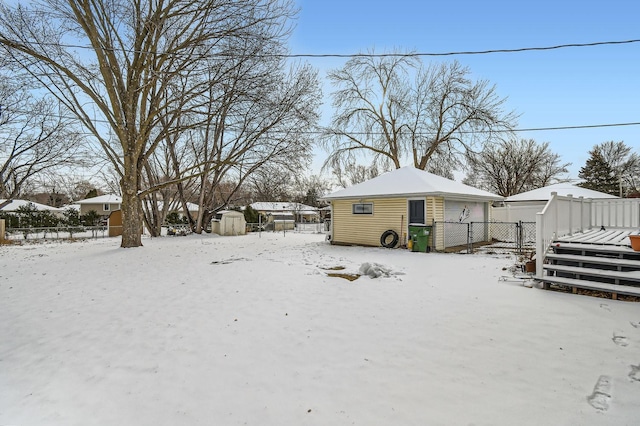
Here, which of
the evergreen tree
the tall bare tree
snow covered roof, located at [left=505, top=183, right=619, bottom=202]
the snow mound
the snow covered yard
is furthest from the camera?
the evergreen tree

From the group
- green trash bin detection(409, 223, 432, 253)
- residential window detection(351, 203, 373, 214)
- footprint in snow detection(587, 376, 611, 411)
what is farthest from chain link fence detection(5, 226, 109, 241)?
footprint in snow detection(587, 376, 611, 411)

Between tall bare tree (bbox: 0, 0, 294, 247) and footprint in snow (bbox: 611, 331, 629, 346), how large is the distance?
11542mm

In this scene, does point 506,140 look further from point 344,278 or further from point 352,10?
point 344,278

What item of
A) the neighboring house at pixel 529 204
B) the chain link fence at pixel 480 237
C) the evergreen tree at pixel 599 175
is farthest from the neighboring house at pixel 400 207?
the evergreen tree at pixel 599 175

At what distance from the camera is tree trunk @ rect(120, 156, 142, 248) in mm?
12438

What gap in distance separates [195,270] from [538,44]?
1006cm

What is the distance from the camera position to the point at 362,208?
1370 centimetres

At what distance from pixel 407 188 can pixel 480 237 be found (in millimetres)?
4561

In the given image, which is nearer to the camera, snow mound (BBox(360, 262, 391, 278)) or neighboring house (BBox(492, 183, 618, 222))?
snow mound (BBox(360, 262, 391, 278))

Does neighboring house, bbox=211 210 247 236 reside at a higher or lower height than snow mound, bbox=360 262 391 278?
higher

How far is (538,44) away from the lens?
7.68m

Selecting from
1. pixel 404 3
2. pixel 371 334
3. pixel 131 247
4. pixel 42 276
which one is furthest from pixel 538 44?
pixel 131 247

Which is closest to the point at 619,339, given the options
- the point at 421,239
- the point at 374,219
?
the point at 421,239

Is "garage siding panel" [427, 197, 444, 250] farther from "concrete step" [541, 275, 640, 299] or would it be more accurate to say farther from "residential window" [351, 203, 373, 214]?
"concrete step" [541, 275, 640, 299]
